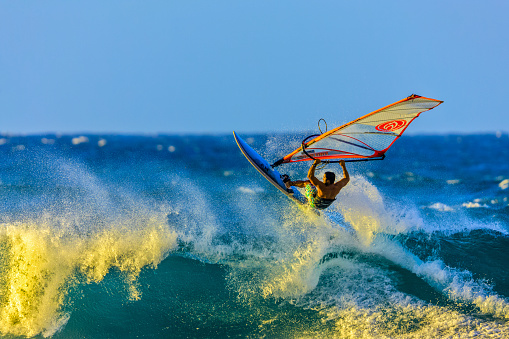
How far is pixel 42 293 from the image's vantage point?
23.0 feet

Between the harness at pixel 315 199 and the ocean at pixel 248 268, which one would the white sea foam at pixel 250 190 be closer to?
the ocean at pixel 248 268

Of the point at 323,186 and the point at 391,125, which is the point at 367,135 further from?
the point at 323,186

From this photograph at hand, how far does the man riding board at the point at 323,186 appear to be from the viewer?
6.76 meters

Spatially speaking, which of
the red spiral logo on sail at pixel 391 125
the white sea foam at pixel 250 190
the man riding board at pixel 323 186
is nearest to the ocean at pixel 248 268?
the man riding board at pixel 323 186

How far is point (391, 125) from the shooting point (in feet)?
21.9

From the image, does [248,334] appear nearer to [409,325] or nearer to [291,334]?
[291,334]

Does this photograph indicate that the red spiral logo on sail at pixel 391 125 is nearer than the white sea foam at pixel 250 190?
Yes

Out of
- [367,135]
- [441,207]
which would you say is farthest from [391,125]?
[441,207]

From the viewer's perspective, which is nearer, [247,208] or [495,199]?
[247,208]

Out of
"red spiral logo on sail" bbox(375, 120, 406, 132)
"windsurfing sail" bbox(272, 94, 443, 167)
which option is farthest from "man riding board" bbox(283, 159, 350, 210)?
"red spiral logo on sail" bbox(375, 120, 406, 132)

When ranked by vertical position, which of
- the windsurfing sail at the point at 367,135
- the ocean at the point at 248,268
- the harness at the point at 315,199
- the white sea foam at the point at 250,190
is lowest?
the ocean at the point at 248,268

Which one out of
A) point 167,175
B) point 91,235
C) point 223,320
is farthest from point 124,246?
point 167,175

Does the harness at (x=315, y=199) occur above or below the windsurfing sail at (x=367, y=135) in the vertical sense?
below

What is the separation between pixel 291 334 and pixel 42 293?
4550 millimetres
